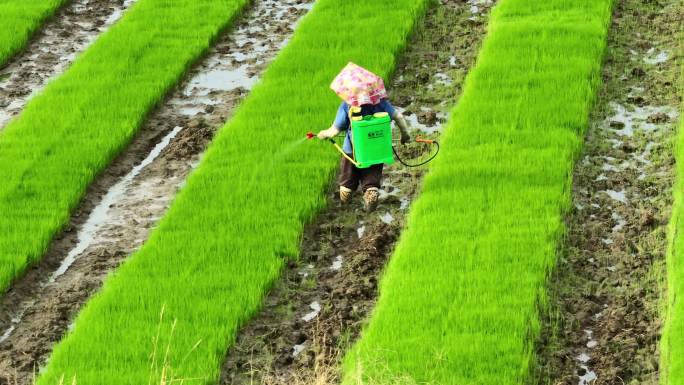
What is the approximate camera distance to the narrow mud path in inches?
276

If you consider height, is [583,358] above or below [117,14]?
below

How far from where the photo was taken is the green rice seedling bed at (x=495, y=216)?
678cm

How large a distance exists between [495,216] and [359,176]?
1.00 metres

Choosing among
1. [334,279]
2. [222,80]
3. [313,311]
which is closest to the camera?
[313,311]

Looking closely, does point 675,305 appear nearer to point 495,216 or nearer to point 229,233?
point 495,216

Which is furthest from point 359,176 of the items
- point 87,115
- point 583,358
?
point 87,115

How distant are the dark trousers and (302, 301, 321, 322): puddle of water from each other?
1192mm

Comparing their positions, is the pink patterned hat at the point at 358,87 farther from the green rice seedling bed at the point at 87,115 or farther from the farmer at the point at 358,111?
the green rice seedling bed at the point at 87,115

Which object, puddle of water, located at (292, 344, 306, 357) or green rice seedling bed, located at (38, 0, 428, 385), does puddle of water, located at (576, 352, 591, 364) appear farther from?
green rice seedling bed, located at (38, 0, 428, 385)

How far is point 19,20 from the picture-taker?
11992mm

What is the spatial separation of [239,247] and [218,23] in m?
4.25

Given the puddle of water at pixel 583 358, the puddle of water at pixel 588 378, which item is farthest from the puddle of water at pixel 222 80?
the puddle of water at pixel 588 378

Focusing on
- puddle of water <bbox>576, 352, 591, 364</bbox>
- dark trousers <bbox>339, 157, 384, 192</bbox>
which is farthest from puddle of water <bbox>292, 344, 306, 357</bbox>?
dark trousers <bbox>339, 157, 384, 192</bbox>

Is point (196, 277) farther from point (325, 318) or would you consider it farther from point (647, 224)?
point (647, 224)
